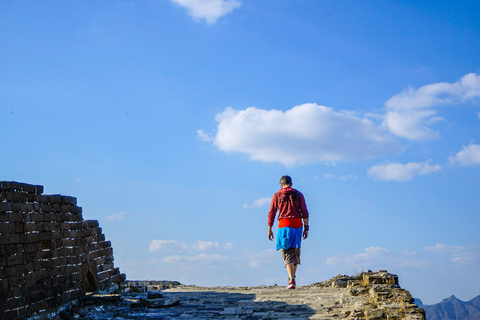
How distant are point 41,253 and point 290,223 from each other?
4.78 m

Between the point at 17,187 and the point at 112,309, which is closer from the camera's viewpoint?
the point at 17,187

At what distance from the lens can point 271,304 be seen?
9.12 m

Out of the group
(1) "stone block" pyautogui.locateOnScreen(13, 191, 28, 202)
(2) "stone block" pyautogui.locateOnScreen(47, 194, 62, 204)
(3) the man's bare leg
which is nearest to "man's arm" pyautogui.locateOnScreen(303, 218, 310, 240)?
(3) the man's bare leg

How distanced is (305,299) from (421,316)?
2.54 meters

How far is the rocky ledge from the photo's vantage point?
7.89m

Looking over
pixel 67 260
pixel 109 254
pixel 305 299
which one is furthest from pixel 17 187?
pixel 305 299

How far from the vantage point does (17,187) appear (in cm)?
811

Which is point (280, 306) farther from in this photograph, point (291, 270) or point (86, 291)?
point (86, 291)

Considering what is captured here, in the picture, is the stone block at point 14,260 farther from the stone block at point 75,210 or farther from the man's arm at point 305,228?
the man's arm at point 305,228

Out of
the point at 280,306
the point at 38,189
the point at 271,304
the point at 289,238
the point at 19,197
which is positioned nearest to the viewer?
the point at 19,197

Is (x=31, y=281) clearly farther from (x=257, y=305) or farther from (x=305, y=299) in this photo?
(x=305, y=299)

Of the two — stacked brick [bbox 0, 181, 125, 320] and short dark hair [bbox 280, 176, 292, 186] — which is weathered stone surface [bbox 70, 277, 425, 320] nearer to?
stacked brick [bbox 0, 181, 125, 320]

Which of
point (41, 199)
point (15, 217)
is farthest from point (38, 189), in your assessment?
point (15, 217)

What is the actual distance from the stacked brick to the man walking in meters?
3.74
